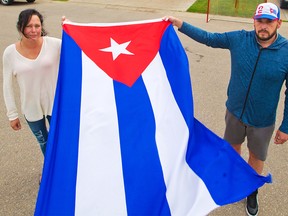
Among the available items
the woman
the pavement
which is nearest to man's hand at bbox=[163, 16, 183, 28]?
the woman

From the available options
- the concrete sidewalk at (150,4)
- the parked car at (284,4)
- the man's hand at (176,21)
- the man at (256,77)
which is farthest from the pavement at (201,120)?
the parked car at (284,4)

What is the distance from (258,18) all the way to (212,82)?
11.6ft

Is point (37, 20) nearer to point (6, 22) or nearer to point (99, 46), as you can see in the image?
point (99, 46)

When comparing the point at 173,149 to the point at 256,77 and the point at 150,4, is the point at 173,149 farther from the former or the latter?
the point at 150,4

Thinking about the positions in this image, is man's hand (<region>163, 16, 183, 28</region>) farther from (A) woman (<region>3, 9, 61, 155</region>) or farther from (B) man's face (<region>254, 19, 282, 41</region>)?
(A) woman (<region>3, 9, 61, 155</region>)

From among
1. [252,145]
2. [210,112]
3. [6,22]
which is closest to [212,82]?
[210,112]

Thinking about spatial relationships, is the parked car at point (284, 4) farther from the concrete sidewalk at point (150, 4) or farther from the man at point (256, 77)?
the man at point (256, 77)

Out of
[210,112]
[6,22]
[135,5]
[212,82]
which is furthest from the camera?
[135,5]

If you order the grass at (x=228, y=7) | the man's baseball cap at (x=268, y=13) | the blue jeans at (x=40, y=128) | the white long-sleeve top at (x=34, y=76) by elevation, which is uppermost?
the man's baseball cap at (x=268, y=13)

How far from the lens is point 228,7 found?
1291cm

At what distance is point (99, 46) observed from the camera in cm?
305

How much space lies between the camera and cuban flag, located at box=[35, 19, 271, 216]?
7.77 ft

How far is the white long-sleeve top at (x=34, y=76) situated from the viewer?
281 cm

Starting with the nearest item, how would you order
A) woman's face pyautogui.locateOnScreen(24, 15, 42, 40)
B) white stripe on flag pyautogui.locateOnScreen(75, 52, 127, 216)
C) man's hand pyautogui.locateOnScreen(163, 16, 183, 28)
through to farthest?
white stripe on flag pyautogui.locateOnScreen(75, 52, 127, 216)
woman's face pyautogui.locateOnScreen(24, 15, 42, 40)
man's hand pyautogui.locateOnScreen(163, 16, 183, 28)
